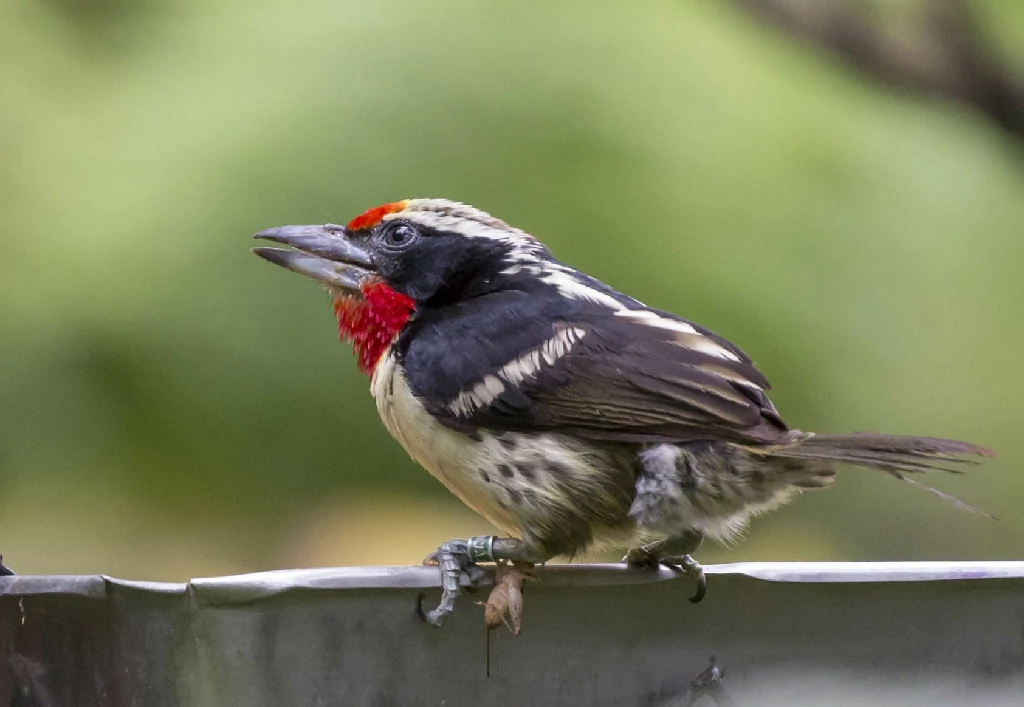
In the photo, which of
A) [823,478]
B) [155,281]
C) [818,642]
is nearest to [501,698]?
[818,642]

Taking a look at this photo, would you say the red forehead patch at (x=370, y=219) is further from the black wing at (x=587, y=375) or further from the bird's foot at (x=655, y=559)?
the bird's foot at (x=655, y=559)

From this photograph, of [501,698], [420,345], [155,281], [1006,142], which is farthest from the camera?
[1006,142]

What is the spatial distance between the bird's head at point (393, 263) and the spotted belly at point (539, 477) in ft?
0.48

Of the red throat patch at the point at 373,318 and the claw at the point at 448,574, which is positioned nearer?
the claw at the point at 448,574

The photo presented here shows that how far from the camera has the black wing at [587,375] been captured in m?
1.33

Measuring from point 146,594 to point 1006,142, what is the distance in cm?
201

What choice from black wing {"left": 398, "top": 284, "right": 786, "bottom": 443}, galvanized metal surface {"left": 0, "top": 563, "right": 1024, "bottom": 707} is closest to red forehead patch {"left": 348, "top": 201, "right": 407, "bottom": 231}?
black wing {"left": 398, "top": 284, "right": 786, "bottom": 443}

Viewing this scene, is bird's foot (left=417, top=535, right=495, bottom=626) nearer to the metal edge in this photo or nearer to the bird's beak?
the metal edge

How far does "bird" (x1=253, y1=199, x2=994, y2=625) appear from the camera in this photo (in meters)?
1.33

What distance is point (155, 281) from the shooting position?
2.04 meters

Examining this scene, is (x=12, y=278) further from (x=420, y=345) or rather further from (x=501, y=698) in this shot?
(x=501, y=698)

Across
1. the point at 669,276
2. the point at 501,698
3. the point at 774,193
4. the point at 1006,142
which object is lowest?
the point at 501,698

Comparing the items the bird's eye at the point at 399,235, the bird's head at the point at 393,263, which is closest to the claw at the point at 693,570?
the bird's head at the point at 393,263

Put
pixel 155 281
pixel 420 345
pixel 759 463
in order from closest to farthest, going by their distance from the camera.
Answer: pixel 759 463 < pixel 420 345 < pixel 155 281
